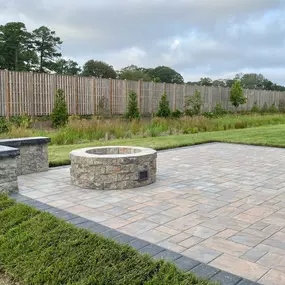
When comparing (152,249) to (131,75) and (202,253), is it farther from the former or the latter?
(131,75)

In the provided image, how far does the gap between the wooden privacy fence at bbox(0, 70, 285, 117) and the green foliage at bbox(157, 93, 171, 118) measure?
2.07 ft

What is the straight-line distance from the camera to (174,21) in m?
12.8

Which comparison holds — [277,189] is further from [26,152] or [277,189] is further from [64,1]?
[64,1]

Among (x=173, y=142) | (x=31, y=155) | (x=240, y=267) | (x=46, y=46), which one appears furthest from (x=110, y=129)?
(x=46, y=46)

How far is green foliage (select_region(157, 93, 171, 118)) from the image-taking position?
17.4 metres

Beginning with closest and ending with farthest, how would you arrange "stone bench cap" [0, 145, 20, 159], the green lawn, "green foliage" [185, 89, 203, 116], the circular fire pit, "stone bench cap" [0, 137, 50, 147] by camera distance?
"stone bench cap" [0, 145, 20, 159], the circular fire pit, "stone bench cap" [0, 137, 50, 147], the green lawn, "green foliage" [185, 89, 203, 116]

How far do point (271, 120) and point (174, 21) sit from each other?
849 cm

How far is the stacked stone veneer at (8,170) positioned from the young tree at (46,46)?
27.4 metres

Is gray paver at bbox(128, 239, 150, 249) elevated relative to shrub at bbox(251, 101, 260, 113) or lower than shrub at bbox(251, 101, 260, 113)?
lower

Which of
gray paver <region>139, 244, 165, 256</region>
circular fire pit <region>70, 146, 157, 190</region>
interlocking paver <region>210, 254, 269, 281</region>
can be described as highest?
circular fire pit <region>70, 146, 157, 190</region>

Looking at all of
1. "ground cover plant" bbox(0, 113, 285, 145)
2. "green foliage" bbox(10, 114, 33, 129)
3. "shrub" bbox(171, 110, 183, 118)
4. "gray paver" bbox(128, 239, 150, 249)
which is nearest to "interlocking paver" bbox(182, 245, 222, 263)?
"gray paver" bbox(128, 239, 150, 249)

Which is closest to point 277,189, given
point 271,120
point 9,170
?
point 9,170

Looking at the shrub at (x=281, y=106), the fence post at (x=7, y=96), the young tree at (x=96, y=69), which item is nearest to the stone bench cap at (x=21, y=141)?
the fence post at (x=7, y=96)

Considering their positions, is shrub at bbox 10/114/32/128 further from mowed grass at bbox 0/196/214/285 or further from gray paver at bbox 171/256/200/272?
gray paver at bbox 171/256/200/272
